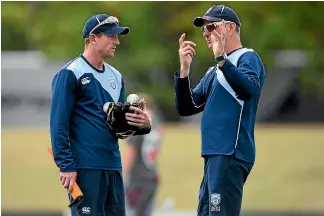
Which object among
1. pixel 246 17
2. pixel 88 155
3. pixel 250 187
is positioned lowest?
pixel 250 187

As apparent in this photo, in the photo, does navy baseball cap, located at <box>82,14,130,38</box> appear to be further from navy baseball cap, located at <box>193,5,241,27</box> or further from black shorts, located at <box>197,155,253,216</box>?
black shorts, located at <box>197,155,253,216</box>

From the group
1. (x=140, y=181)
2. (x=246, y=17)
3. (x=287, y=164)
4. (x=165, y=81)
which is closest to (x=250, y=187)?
(x=287, y=164)

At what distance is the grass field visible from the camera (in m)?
19.5

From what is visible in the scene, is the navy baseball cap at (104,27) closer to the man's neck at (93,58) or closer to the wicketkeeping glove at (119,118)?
the man's neck at (93,58)

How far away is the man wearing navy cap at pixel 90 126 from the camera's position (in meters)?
7.02

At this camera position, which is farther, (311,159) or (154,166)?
(311,159)

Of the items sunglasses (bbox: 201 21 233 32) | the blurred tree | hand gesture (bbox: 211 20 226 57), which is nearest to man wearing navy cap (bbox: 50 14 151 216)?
sunglasses (bbox: 201 21 233 32)

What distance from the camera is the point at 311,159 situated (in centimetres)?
2341

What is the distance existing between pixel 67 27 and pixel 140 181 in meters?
15.1

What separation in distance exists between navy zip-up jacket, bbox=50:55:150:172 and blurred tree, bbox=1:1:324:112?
1723 cm

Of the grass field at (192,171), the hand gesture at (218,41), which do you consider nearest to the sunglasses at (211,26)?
the hand gesture at (218,41)

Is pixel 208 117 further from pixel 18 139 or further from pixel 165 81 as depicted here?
pixel 165 81

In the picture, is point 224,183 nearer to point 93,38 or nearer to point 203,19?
point 203,19

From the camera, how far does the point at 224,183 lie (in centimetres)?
700
